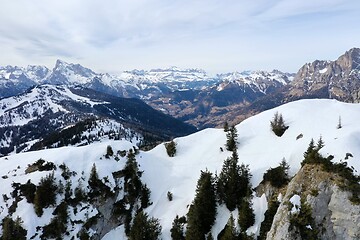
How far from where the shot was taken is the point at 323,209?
48.3m

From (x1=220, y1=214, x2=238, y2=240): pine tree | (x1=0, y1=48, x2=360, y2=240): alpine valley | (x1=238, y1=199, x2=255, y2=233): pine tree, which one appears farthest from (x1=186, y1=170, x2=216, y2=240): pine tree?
(x1=238, y1=199, x2=255, y2=233): pine tree

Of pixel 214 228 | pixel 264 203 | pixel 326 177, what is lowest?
pixel 214 228

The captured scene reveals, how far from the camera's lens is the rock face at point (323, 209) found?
45719 millimetres

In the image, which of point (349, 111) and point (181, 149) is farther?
point (181, 149)

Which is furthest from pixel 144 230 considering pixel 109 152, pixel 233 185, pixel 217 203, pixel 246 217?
pixel 109 152

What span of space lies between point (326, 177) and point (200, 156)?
4222 cm

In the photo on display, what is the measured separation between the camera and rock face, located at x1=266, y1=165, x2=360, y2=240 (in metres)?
45.7

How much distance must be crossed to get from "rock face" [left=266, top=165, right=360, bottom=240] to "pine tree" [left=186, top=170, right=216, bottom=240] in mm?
14784

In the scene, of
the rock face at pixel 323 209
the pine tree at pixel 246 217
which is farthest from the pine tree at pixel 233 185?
the rock face at pixel 323 209

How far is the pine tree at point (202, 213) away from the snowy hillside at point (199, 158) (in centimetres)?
228

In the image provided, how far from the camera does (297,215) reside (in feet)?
157

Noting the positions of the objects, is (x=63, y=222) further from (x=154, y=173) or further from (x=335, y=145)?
(x=335, y=145)

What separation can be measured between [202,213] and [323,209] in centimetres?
2324

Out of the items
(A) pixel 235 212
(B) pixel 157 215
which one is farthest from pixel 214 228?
(B) pixel 157 215
